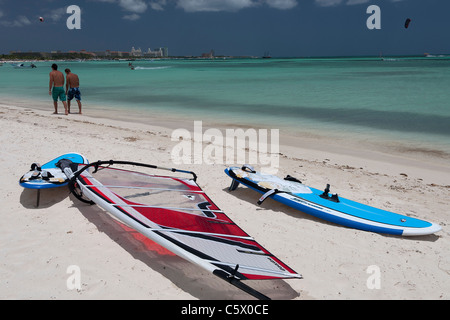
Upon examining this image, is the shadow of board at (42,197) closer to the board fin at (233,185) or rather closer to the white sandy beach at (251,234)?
the white sandy beach at (251,234)

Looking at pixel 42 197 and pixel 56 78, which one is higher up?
pixel 56 78

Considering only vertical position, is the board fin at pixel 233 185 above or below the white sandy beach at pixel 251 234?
above

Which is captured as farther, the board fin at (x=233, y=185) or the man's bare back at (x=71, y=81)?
the man's bare back at (x=71, y=81)

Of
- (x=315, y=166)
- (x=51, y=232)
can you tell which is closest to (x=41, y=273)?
(x=51, y=232)

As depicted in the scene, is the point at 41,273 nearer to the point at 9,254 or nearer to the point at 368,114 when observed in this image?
the point at 9,254

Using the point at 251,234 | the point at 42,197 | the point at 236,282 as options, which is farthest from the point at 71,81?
the point at 236,282

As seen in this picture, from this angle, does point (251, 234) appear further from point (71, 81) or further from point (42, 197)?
point (71, 81)

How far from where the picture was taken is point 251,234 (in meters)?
3.93

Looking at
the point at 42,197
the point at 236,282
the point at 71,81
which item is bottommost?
the point at 236,282

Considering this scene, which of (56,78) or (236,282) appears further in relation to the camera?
(56,78)

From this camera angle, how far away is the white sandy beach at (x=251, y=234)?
2.93 meters

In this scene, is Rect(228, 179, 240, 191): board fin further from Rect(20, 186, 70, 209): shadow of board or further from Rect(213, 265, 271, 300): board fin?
Rect(213, 265, 271, 300): board fin

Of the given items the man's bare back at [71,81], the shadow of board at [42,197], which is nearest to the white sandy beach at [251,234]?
the shadow of board at [42,197]

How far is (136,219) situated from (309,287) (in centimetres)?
183
